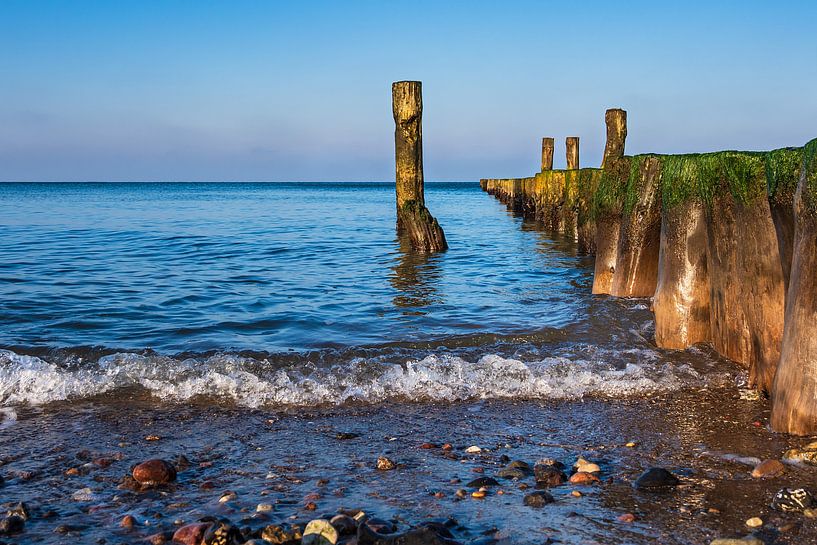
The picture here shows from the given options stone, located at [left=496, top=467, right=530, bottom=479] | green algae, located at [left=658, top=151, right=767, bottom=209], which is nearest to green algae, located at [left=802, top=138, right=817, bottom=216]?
green algae, located at [left=658, top=151, right=767, bottom=209]

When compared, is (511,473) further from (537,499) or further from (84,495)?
(84,495)

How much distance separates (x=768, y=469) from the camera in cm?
334

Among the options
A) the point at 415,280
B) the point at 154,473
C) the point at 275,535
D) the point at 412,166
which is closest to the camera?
the point at 275,535

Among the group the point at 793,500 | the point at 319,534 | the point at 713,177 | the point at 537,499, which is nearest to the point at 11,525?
the point at 319,534

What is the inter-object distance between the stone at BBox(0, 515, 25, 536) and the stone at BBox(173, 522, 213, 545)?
25.9 inches

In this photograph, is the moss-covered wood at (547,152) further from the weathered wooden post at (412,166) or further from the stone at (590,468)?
the stone at (590,468)

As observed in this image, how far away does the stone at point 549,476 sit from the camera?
329cm

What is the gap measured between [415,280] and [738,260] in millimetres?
6164

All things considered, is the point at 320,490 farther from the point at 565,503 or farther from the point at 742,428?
the point at 742,428

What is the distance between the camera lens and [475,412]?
459 cm

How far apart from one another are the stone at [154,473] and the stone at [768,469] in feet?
8.85

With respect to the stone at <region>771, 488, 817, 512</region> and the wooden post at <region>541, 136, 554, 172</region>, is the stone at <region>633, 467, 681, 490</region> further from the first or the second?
the wooden post at <region>541, 136, 554, 172</region>

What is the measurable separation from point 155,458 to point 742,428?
317 centimetres

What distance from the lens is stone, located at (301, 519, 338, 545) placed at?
2648 mm
